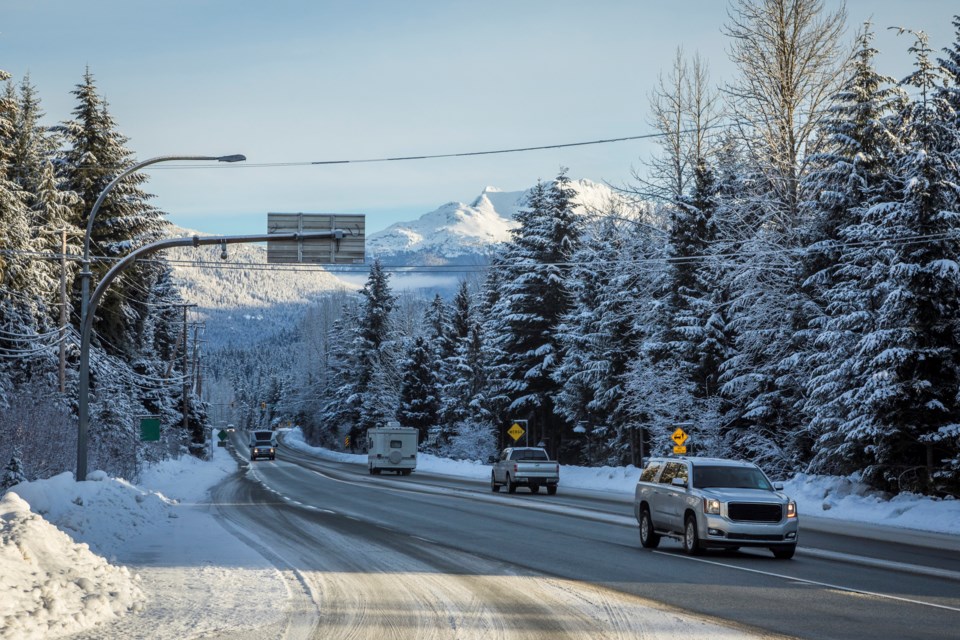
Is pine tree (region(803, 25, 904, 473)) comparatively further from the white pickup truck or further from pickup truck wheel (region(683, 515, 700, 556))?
pickup truck wheel (region(683, 515, 700, 556))

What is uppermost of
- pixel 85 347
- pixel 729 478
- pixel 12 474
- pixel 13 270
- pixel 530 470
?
pixel 13 270

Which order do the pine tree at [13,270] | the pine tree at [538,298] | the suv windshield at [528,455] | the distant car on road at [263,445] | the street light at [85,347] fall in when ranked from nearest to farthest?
1. the street light at [85,347]
2. the pine tree at [13,270]
3. the suv windshield at [528,455]
4. the pine tree at [538,298]
5. the distant car on road at [263,445]

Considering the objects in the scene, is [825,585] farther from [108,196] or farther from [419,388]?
[419,388]

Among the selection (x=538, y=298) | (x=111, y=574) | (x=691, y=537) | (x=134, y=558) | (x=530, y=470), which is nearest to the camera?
(x=111, y=574)

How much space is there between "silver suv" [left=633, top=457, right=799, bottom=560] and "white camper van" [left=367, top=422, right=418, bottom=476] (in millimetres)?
45863

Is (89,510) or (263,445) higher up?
(89,510)

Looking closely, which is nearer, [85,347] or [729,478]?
[729,478]

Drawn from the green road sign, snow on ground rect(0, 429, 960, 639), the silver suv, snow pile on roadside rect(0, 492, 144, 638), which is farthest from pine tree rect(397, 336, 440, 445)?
snow pile on roadside rect(0, 492, 144, 638)

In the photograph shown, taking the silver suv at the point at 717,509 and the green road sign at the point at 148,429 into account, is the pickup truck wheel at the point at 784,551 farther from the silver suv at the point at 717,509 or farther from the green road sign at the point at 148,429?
the green road sign at the point at 148,429

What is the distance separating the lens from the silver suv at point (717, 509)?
1723cm

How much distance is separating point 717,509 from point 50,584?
1078 centimetres

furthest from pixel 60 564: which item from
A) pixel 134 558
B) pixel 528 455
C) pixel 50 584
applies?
pixel 528 455

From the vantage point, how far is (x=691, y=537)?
17.9 metres

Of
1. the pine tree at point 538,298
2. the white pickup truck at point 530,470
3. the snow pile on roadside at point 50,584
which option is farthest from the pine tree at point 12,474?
the pine tree at point 538,298
